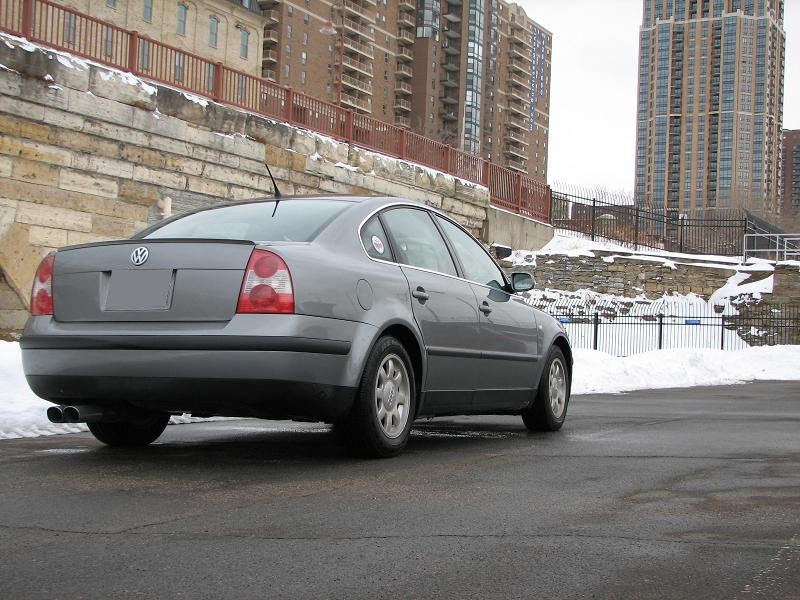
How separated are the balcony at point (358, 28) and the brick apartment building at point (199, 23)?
48327 mm

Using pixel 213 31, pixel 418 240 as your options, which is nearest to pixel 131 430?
pixel 418 240

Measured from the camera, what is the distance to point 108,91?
48.9 feet

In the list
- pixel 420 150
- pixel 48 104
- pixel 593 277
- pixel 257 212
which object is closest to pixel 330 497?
pixel 257 212

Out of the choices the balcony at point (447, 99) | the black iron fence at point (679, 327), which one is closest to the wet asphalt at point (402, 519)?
the black iron fence at point (679, 327)

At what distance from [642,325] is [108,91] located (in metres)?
18.7

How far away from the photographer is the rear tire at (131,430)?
21.3 ft

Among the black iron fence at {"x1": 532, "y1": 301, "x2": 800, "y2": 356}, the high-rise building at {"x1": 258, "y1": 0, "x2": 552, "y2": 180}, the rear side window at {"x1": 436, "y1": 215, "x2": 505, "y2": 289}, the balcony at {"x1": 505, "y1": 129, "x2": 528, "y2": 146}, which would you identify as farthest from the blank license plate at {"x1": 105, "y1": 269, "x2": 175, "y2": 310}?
the balcony at {"x1": 505, "y1": 129, "x2": 528, "y2": 146}

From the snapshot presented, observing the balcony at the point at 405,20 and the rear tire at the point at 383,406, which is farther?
the balcony at the point at 405,20

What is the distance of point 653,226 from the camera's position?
127ft

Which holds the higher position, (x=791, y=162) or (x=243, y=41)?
(x=791, y=162)

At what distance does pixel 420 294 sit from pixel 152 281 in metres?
1.63

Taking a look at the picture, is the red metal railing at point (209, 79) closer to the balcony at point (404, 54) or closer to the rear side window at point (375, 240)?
the rear side window at point (375, 240)

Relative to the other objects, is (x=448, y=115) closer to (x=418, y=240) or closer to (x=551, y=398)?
(x=551, y=398)

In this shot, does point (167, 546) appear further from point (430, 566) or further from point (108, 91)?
point (108, 91)
